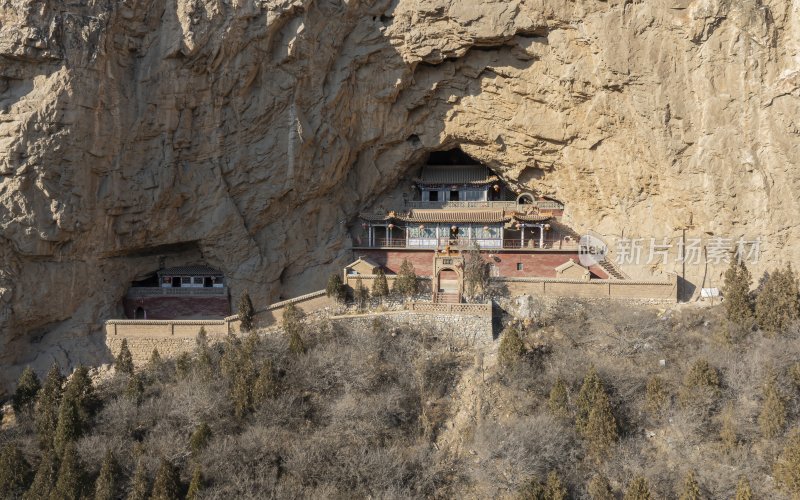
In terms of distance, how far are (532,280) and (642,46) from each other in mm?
7608

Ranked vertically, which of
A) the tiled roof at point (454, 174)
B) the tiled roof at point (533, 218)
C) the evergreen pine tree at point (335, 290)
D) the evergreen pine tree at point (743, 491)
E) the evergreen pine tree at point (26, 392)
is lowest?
the evergreen pine tree at point (743, 491)

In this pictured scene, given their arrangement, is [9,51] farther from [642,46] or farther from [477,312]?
[642,46]

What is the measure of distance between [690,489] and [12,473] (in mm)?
14633

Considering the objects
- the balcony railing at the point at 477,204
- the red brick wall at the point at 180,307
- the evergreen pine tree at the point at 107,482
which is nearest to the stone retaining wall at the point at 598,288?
the balcony railing at the point at 477,204

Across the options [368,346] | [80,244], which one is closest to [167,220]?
[80,244]

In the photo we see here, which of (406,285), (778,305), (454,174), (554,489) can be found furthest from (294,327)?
(778,305)

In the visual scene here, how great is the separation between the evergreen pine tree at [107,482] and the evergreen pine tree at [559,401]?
9936mm

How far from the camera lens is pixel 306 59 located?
2188 centimetres

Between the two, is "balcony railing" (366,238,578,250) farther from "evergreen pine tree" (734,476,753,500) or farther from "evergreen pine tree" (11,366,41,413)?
"evergreen pine tree" (11,366,41,413)

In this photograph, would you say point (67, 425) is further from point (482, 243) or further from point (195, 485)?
point (482, 243)

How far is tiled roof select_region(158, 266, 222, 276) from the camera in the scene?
73.7ft

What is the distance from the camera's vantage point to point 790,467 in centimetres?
1421

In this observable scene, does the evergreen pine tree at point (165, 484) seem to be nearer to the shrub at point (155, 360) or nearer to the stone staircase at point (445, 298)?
the shrub at point (155, 360)

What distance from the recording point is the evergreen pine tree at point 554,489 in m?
14.8
